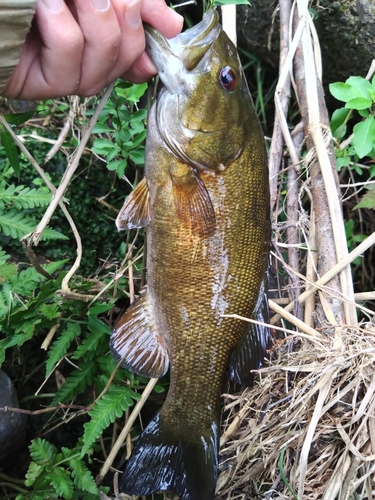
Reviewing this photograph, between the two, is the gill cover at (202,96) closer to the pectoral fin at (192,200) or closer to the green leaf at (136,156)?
the pectoral fin at (192,200)

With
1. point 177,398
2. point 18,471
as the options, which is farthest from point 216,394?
point 18,471

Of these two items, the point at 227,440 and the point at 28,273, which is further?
the point at 28,273

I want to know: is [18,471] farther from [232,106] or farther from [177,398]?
[232,106]

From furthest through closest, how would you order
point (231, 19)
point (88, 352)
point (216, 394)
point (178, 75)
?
1. point (88, 352)
2. point (231, 19)
3. point (216, 394)
4. point (178, 75)

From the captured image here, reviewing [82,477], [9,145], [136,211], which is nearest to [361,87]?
[136,211]

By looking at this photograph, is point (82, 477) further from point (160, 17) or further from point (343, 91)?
point (343, 91)

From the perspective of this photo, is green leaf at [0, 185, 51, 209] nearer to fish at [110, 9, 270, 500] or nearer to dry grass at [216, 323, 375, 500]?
fish at [110, 9, 270, 500]
